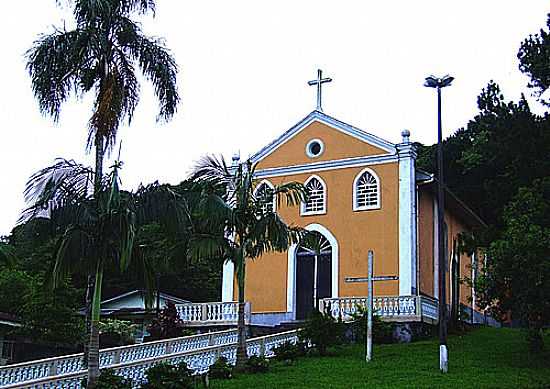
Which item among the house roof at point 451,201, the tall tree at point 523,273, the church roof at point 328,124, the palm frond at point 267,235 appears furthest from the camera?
the church roof at point 328,124

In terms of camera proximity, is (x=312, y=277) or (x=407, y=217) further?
(x=312, y=277)

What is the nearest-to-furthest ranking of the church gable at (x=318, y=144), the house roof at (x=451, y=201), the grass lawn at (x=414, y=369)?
the grass lawn at (x=414, y=369), the house roof at (x=451, y=201), the church gable at (x=318, y=144)

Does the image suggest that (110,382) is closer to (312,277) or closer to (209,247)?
(209,247)

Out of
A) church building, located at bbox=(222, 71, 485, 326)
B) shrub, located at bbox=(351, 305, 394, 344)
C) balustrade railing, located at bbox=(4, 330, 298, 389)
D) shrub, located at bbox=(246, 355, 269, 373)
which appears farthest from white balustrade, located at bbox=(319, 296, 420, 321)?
shrub, located at bbox=(246, 355, 269, 373)

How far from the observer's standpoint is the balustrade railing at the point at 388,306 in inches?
1000

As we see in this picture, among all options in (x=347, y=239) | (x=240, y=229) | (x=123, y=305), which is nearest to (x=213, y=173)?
(x=240, y=229)

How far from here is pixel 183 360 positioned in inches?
763

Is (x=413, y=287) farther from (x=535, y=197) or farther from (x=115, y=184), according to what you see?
(x=115, y=184)

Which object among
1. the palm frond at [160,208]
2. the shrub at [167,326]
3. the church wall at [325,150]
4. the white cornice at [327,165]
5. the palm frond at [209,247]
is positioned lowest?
the shrub at [167,326]

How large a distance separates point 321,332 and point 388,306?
15.0 feet

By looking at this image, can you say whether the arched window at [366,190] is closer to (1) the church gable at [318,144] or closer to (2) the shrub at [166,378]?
(1) the church gable at [318,144]

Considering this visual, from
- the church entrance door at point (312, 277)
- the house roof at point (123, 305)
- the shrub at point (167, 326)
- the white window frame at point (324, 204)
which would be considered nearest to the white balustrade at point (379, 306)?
the church entrance door at point (312, 277)

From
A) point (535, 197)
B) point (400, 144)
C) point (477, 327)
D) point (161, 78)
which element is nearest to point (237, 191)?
point (161, 78)

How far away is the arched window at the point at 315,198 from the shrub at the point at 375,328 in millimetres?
5324
